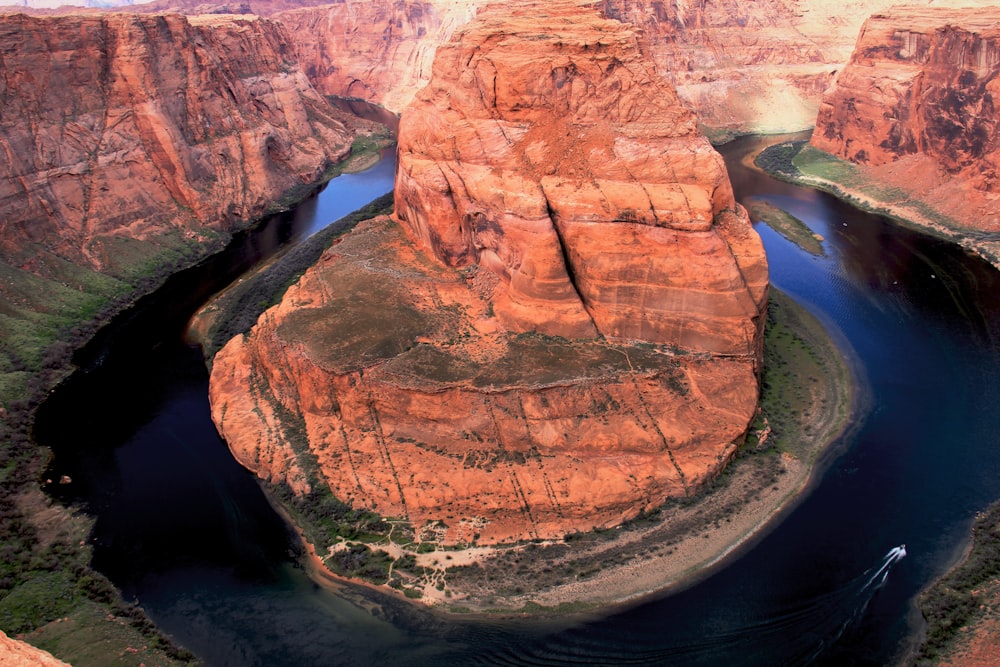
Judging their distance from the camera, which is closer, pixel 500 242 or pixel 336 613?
pixel 336 613

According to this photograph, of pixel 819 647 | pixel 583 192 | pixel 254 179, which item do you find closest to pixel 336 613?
pixel 819 647

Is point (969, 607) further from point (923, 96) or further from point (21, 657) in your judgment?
point (923, 96)

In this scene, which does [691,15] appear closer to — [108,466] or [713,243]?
[713,243]

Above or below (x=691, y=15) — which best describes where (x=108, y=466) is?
below

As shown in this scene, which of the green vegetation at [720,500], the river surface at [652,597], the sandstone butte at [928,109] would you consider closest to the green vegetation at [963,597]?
the river surface at [652,597]

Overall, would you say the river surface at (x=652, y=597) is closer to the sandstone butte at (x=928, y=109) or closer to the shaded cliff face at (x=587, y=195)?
the shaded cliff face at (x=587, y=195)

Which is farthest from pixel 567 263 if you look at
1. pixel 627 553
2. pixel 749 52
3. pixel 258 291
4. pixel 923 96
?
pixel 749 52
